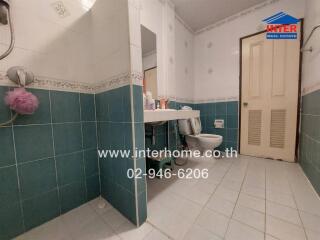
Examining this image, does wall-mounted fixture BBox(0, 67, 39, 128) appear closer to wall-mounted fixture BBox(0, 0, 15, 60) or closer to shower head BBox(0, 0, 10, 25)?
wall-mounted fixture BBox(0, 0, 15, 60)

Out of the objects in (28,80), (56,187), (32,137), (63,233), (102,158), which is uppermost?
(28,80)

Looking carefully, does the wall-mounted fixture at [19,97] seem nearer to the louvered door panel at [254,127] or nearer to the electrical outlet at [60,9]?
the electrical outlet at [60,9]

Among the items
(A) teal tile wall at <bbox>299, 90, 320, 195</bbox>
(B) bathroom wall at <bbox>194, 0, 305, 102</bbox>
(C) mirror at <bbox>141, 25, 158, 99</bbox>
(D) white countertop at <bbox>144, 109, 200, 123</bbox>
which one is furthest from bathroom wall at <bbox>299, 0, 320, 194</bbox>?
(C) mirror at <bbox>141, 25, 158, 99</bbox>

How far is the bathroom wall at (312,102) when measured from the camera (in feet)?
4.17

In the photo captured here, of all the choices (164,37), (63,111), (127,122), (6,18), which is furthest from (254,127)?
(6,18)

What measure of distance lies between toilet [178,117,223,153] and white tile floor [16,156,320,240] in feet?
1.75

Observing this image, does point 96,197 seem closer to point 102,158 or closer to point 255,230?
point 102,158

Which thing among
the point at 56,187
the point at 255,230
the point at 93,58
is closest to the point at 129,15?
the point at 93,58

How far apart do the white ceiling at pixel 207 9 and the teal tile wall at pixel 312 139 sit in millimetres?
1547

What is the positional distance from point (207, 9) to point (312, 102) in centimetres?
182

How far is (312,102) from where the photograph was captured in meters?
1.41

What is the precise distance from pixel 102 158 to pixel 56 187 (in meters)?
0.37

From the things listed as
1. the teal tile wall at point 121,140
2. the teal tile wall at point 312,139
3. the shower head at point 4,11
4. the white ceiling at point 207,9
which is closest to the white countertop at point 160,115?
the teal tile wall at point 121,140

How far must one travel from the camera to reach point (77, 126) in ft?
3.82
